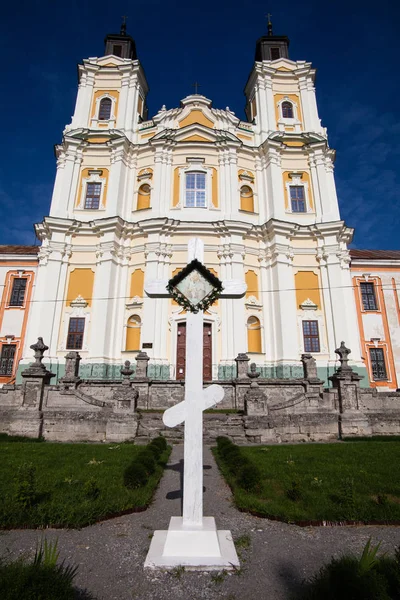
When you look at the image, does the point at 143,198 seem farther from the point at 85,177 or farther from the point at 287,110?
the point at 287,110

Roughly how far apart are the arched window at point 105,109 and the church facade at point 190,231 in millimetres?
88

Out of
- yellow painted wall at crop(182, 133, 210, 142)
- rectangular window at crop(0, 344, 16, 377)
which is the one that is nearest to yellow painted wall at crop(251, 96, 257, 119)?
yellow painted wall at crop(182, 133, 210, 142)

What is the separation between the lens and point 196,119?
26.4 meters

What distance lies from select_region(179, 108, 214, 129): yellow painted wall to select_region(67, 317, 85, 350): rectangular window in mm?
16195

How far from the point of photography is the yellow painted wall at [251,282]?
2200 centimetres

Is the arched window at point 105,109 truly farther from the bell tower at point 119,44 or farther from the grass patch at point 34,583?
the grass patch at point 34,583

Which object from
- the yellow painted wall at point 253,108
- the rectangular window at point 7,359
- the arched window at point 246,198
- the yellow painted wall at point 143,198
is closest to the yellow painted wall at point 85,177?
the yellow painted wall at point 143,198

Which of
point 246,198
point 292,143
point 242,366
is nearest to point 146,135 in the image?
point 246,198

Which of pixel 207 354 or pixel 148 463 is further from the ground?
pixel 207 354

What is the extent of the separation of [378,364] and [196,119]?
21.4m

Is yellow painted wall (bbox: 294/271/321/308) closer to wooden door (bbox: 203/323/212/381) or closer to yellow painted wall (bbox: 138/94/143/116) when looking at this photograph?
wooden door (bbox: 203/323/212/381)

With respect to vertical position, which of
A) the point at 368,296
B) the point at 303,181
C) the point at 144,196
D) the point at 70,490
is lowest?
the point at 70,490

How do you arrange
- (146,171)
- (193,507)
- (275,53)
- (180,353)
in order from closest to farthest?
1. (193,507)
2. (180,353)
3. (146,171)
4. (275,53)

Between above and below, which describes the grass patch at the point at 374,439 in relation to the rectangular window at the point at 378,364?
below
